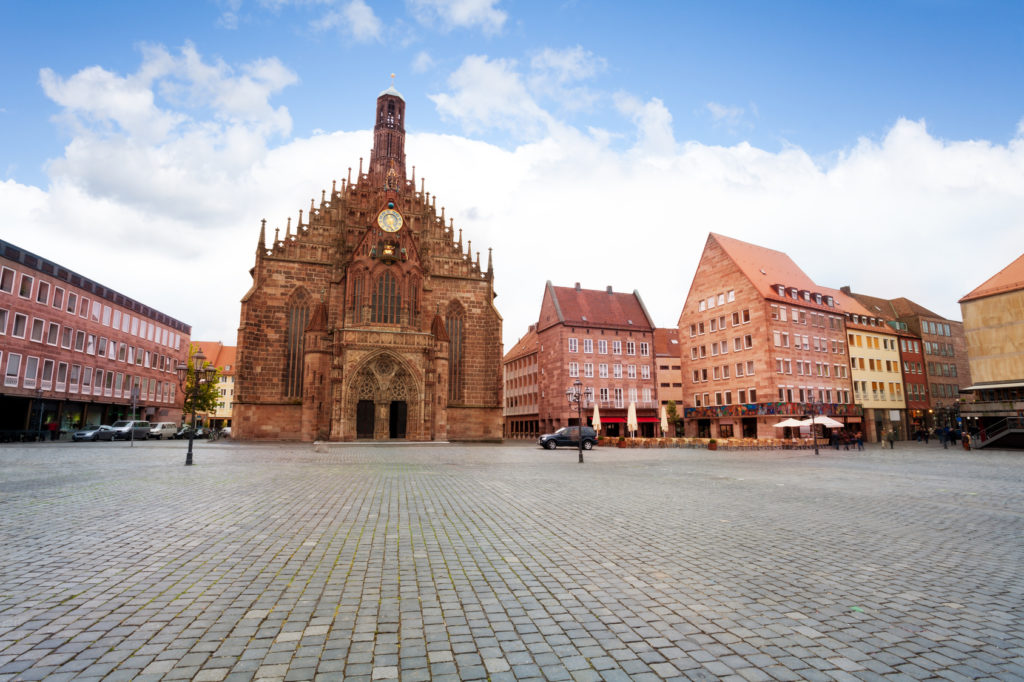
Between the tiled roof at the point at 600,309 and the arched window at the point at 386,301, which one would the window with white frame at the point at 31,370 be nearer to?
the arched window at the point at 386,301

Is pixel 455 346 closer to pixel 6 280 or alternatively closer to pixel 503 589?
pixel 6 280

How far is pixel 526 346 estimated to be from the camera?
71.8m

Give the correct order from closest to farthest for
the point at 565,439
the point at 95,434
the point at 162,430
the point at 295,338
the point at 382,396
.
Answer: the point at 565,439 < the point at 95,434 < the point at 382,396 < the point at 295,338 < the point at 162,430

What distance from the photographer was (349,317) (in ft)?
126

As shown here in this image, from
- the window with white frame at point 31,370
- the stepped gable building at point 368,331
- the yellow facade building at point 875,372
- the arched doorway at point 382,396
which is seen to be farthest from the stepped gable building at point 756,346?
the window with white frame at point 31,370

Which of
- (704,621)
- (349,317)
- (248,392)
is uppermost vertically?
(349,317)

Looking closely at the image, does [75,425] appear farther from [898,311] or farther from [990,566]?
[898,311]

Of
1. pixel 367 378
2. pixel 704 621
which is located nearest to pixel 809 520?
pixel 704 621

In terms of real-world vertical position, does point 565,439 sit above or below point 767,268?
below

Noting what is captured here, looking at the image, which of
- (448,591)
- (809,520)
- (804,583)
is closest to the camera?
(448,591)

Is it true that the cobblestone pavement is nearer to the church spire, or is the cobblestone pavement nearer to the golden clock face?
the golden clock face

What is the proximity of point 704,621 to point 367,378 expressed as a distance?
35.9m

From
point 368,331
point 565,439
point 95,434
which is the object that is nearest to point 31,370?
point 95,434

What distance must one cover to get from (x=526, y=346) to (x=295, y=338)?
35800 millimetres
